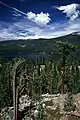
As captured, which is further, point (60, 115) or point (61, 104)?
point (61, 104)

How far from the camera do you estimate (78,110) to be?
50.1 metres

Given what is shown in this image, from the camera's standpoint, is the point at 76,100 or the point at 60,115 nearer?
the point at 60,115

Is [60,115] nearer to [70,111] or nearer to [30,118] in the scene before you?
[70,111]

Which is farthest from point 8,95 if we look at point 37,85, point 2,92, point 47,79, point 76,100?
point 76,100

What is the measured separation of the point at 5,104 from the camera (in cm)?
8006

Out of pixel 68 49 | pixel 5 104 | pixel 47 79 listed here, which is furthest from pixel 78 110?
pixel 47 79

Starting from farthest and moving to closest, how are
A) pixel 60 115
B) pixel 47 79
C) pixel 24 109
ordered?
pixel 47 79
pixel 24 109
pixel 60 115

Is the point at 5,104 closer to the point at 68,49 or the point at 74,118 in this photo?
the point at 68,49

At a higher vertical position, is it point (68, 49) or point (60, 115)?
point (68, 49)

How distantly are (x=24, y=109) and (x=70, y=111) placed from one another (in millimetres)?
10913

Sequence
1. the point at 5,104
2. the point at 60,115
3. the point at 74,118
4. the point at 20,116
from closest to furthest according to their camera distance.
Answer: the point at 74,118 → the point at 60,115 → the point at 20,116 → the point at 5,104

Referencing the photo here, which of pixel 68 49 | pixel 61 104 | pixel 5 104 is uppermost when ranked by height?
pixel 68 49

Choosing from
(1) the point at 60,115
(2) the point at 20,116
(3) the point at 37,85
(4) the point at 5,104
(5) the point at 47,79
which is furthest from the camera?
(5) the point at 47,79

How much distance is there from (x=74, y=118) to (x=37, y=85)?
1595 inches
